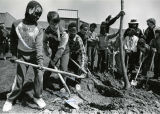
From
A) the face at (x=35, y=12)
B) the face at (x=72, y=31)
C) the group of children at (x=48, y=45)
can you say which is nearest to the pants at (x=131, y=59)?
the group of children at (x=48, y=45)

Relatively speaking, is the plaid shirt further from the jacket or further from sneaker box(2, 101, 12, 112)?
sneaker box(2, 101, 12, 112)

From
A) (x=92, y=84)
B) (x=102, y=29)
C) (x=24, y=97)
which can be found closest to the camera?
(x=24, y=97)

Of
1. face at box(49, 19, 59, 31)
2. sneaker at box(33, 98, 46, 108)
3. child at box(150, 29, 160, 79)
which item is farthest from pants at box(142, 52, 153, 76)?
sneaker at box(33, 98, 46, 108)

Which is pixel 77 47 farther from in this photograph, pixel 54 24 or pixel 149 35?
pixel 149 35

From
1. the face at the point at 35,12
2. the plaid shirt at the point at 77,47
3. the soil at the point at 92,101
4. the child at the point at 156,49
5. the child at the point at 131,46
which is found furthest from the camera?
the child at the point at 156,49

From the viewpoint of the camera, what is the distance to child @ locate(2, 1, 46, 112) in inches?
172

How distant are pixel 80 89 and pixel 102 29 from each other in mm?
2737

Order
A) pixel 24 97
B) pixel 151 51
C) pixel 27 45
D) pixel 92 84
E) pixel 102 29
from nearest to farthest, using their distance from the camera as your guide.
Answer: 1. pixel 27 45
2. pixel 24 97
3. pixel 92 84
4. pixel 151 51
5. pixel 102 29

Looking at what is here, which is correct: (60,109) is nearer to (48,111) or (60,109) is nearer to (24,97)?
(48,111)

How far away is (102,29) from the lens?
27.1ft

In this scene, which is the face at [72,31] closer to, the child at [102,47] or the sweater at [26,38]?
the sweater at [26,38]

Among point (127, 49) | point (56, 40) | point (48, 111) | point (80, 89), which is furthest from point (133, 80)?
point (48, 111)

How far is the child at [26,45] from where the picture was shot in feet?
14.3

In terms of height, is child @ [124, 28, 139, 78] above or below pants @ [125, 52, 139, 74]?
above
